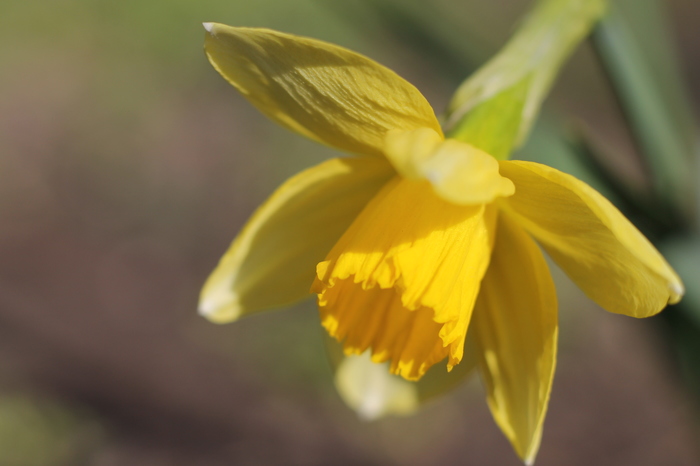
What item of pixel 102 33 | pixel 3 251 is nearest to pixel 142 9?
pixel 102 33

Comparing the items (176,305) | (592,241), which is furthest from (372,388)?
(176,305)

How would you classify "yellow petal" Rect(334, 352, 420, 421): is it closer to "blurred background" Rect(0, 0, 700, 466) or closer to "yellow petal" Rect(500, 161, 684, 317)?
"yellow petal" Rect(500, 161, 684, 317)

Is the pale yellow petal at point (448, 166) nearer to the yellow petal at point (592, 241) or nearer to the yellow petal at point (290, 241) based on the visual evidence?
the yellow petal at point (592, 241)

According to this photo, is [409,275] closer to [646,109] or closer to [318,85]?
[318,85]

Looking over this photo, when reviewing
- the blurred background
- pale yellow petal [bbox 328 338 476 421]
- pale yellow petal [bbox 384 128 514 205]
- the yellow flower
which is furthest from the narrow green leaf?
the blurred background

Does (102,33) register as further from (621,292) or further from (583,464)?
(621,292)

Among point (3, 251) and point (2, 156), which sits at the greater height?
point (2, 156)

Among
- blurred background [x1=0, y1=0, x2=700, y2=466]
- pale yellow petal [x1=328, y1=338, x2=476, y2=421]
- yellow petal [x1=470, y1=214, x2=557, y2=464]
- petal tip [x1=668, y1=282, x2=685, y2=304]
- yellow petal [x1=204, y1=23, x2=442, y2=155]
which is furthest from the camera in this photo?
blurred background [x1=0, y1=0, x2=700, y2=466]
